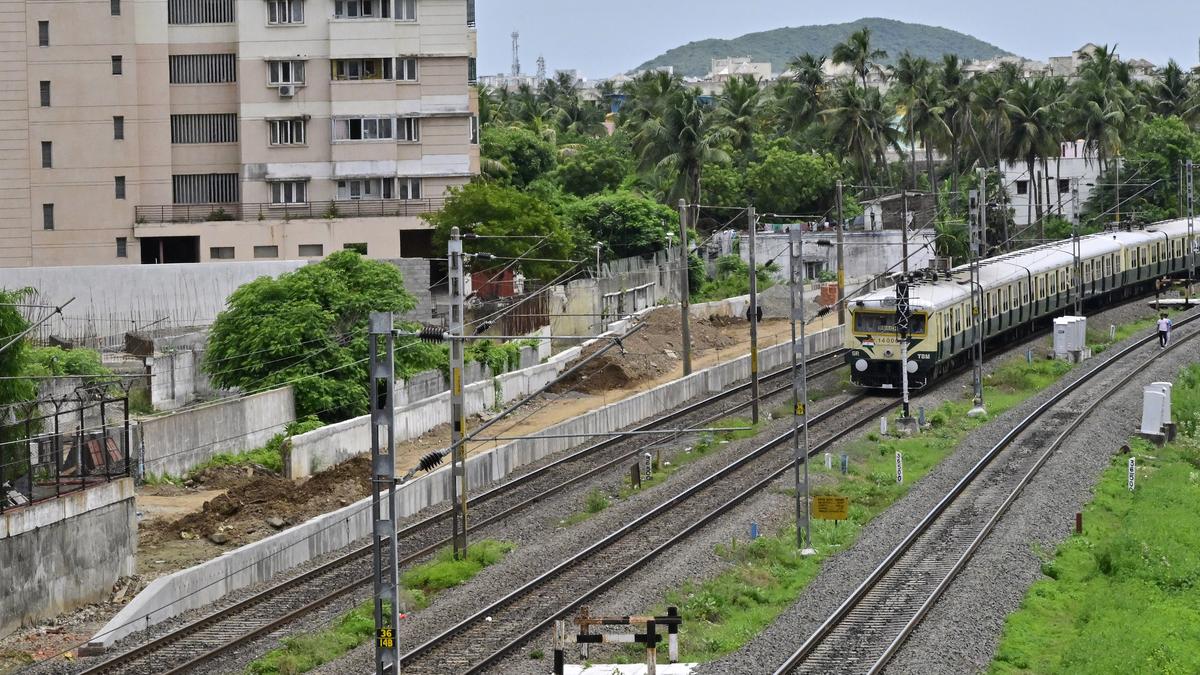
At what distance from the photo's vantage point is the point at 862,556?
2945 cm

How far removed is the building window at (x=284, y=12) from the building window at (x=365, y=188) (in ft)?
21.1

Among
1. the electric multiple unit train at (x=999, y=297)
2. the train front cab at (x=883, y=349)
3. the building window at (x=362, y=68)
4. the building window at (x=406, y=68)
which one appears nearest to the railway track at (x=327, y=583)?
the train front cab at (x=883, y=349)

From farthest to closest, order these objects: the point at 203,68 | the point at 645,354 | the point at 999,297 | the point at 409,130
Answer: the point at 409,130, the point at 203,68, the point at 645,354, the point at 999,297

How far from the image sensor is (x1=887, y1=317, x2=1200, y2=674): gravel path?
2316cm

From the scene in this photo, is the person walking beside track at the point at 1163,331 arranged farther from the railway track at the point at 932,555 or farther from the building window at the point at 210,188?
the building window at the point at 210,188

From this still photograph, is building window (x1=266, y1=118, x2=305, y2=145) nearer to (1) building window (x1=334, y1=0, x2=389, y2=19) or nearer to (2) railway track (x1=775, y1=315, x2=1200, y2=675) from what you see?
(1) building window (x1=334, y1=0, x2=389, y2=19)

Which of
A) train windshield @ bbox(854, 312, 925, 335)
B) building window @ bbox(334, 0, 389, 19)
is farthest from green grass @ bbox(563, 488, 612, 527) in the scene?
building window @ bbox(334, 0, 389, 19)

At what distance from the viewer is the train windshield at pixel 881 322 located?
4550 centimetres

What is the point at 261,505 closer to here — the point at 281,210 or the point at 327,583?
the point at 327,583

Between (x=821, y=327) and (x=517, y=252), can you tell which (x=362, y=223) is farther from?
(x=821, y=327)

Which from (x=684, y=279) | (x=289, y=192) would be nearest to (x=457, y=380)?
(x=684, y=279)

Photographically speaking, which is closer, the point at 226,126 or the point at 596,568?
the point at 596,568

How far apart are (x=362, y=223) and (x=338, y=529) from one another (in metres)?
32.0

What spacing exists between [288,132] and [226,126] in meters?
2.61
